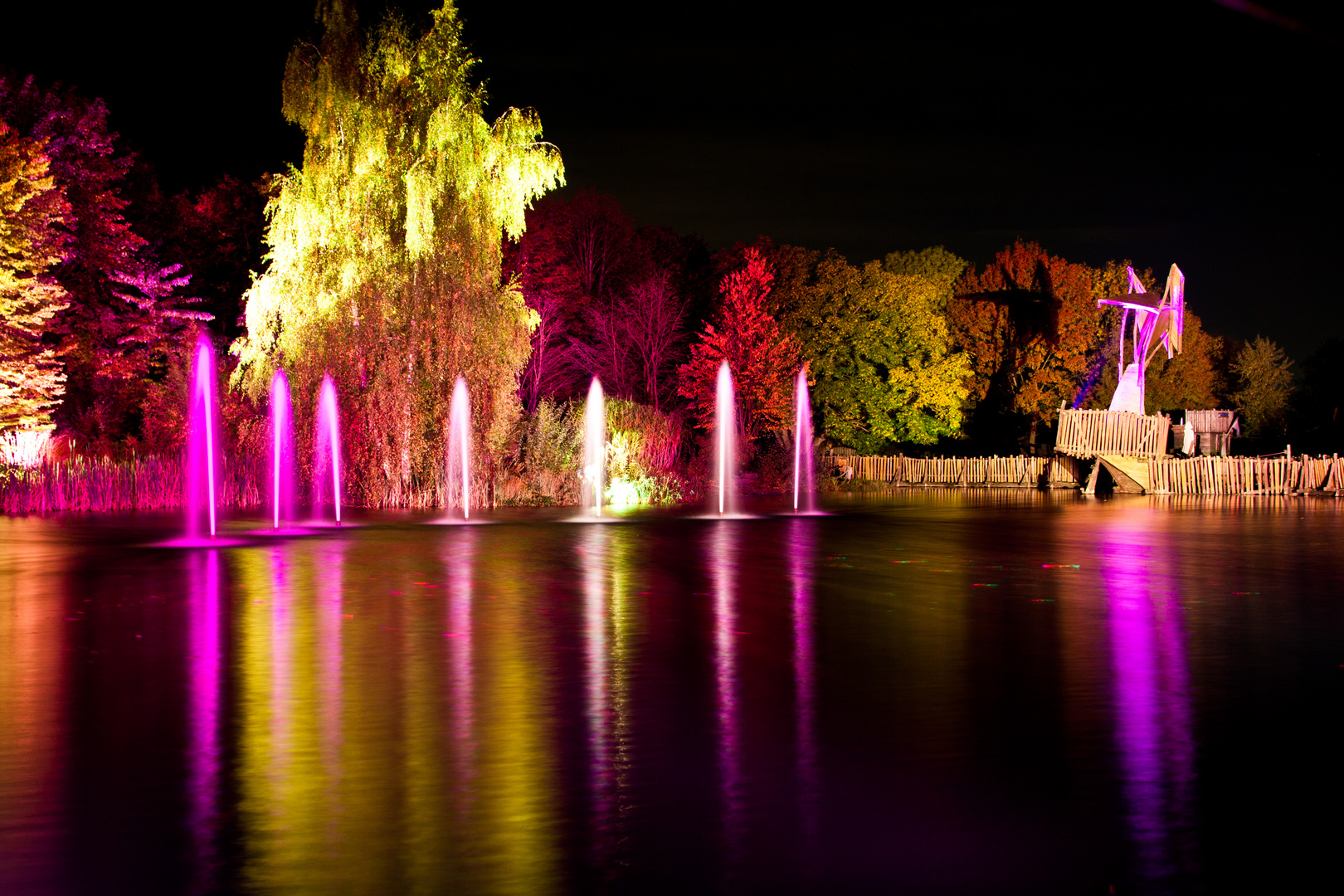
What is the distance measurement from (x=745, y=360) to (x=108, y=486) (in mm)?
31095

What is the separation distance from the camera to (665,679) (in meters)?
9.92

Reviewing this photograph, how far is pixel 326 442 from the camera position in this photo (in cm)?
3625

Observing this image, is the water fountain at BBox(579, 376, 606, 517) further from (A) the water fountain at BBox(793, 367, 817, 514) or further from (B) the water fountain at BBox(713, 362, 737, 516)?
(A) the water fountain at BBox(793, 367, 817, 514)

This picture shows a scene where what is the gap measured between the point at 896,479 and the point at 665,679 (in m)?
58.2

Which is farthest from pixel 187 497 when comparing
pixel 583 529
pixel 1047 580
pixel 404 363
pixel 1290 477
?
pixel 1290 477

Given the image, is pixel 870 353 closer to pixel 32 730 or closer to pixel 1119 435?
pixel 1119 435

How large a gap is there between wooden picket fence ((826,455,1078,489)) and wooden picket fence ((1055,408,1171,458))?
251 inches

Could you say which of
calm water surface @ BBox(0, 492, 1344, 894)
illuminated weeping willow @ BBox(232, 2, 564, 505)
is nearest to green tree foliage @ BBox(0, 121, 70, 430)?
illuminated weeping willow @ BBox(232, 2, 564, 505)

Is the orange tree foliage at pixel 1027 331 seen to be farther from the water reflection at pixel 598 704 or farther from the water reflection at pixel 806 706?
the water reflection at pixel 598 704

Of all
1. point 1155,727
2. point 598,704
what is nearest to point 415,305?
point 598,704

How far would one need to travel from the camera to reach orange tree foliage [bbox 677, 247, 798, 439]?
194 ft

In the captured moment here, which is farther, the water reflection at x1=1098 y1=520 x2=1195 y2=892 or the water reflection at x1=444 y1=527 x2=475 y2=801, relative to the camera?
the water reflection at x1=444 y1=527 x2=475 y2=801

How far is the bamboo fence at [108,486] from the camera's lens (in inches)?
1321

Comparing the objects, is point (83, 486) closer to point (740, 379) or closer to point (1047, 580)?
point (1047, 580)
